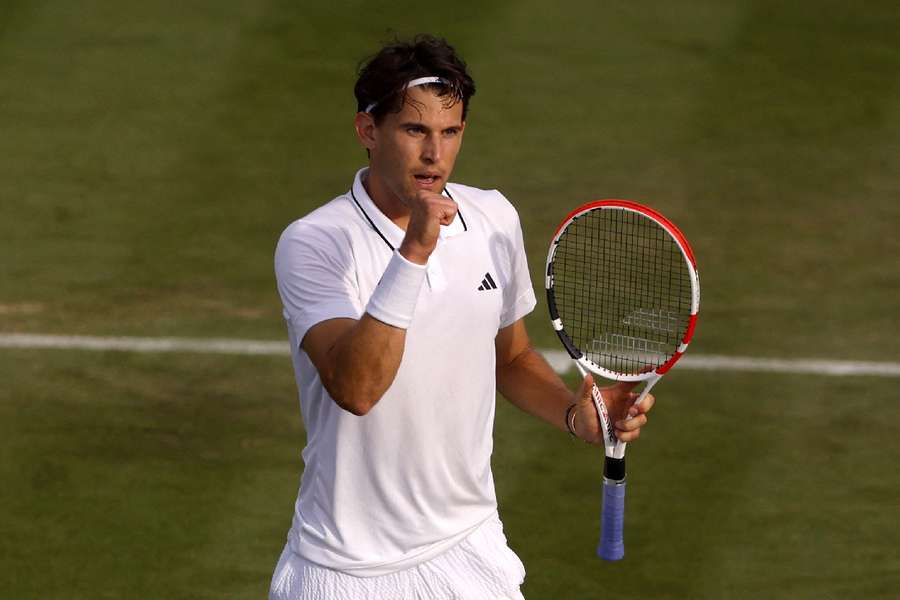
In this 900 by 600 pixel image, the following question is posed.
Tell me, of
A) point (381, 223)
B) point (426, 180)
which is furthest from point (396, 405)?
point (426, 180)

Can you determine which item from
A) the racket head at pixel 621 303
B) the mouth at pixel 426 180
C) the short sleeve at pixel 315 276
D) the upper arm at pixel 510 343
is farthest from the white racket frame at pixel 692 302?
the short sleeve at pixel 315 276

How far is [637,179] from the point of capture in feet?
40.4

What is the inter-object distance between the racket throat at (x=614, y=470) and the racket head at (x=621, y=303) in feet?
0.92

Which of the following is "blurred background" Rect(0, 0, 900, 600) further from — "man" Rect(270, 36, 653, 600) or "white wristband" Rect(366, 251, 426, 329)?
"white wristband" Rect(366, 251, 426, 329)

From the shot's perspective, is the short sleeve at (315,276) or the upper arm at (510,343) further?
the upper arm at (510,343)

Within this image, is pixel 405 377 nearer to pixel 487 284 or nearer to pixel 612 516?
pixel 487 284

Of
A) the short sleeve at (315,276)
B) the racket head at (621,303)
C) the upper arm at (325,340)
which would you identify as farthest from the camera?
the racket head at (621,303)

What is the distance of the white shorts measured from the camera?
5.74m

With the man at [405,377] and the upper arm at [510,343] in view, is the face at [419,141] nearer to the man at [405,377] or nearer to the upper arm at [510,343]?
the man at [405,377]

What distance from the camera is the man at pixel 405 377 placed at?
5.51 m

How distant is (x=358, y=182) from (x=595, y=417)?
43.9 inches

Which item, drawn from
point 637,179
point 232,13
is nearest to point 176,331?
point 637,179

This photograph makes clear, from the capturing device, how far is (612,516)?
6160 millimetres

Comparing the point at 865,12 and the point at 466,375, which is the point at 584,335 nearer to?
the point at 466,375
